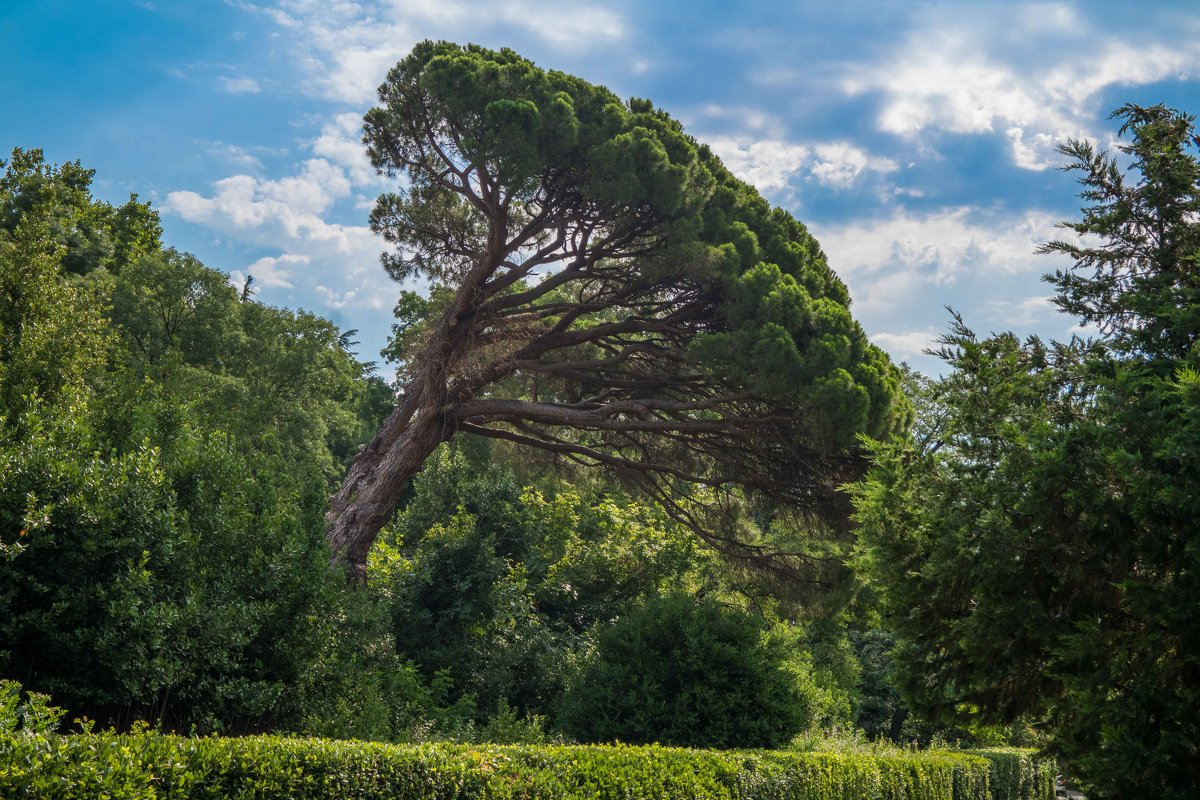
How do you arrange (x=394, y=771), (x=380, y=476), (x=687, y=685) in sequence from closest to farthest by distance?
(x=394, y=771) → (x=687, y=685) → (x=380, y=476)

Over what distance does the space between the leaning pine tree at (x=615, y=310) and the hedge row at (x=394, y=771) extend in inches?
156

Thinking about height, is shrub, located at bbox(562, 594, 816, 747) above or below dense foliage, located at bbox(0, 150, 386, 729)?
below

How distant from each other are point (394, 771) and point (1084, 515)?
5.18 m

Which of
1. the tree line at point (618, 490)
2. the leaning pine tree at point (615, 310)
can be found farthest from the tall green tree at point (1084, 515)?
the leaning pine tree at point (615, 310)

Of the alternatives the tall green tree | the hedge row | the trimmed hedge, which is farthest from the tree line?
the trimmed hedge

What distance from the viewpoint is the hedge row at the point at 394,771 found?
4566 millimetres

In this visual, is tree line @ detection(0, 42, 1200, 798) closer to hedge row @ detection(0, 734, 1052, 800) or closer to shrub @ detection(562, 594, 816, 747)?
shrub @ detection(562, 594, 816, 747)

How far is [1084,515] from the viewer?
700 centimetres

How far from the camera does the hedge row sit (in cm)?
457

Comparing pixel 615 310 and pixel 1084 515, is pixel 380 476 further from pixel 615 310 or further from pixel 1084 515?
pixel 1084 515

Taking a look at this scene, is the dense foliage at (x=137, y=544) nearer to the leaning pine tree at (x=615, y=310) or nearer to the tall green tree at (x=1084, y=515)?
the leaning pine tree at (x=615, y=310)

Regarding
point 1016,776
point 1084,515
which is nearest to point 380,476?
point 1084,515

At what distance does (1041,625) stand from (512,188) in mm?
8170

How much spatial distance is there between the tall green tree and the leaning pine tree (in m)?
2.73
